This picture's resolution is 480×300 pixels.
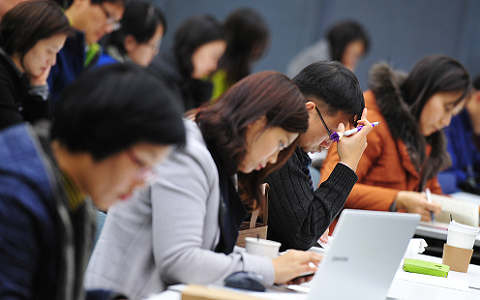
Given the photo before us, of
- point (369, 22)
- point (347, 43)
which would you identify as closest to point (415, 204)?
point (347, 43)

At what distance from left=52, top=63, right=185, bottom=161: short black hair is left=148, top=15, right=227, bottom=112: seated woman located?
9.70 feet

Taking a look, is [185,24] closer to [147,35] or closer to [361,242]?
[147,35]

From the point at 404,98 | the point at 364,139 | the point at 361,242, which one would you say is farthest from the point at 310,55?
the point at 361,242

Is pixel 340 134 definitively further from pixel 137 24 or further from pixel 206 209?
pixel 137 24

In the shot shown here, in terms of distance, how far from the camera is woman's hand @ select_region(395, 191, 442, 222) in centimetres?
264

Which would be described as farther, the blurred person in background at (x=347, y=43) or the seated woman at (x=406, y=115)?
the blurred person in background at (x=347, y=43)

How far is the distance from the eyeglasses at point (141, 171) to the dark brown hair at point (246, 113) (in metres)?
0.46

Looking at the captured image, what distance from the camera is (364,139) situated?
2.03m

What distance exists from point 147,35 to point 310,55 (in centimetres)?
209

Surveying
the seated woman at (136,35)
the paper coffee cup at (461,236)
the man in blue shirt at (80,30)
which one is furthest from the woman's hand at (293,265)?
the seated woman at (136,35)

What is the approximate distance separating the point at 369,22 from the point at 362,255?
5224 mm

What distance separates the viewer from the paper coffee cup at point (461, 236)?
83.2 inches

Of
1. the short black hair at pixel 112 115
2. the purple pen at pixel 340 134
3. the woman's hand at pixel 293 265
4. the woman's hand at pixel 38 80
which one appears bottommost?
the woman's hand at pixel 38 80

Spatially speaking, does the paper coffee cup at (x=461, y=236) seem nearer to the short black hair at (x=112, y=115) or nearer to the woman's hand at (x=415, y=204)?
the woman's hand at (x=415, y=204)
